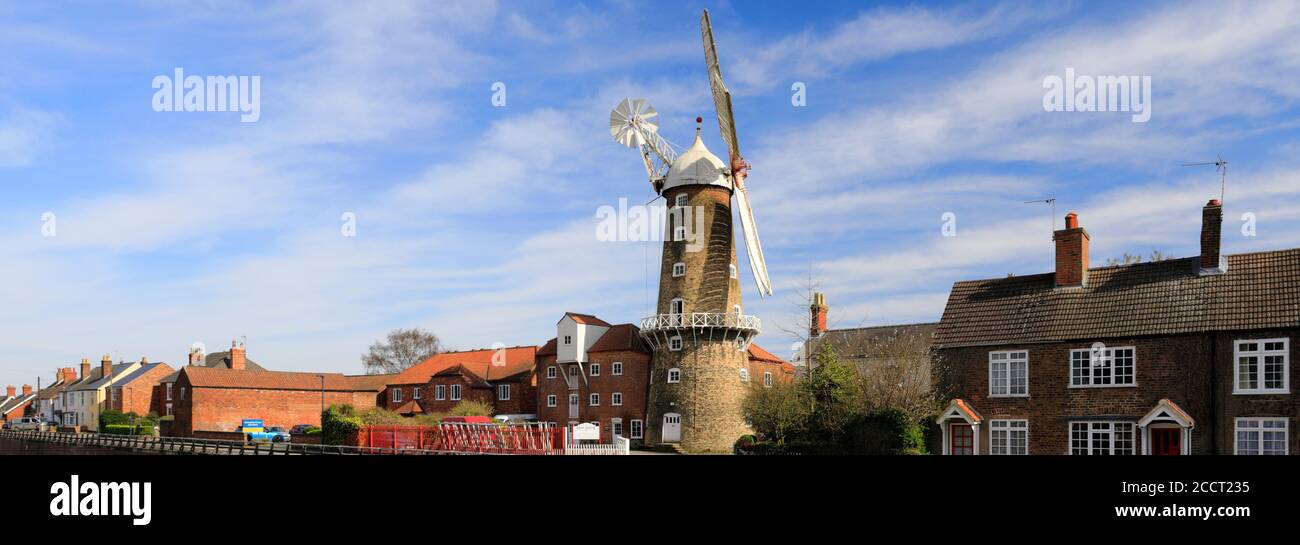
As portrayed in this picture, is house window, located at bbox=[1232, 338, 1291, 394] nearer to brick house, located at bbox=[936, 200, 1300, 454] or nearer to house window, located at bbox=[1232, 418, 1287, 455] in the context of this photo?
brick house, located at bbox=[936, 200, 1300, 454]

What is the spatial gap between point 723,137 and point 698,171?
277 cm

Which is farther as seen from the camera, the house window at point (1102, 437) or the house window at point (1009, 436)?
the house window at point (1009, 436)

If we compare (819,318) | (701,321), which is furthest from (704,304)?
(819,318)

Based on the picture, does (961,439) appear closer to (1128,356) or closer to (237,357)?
(1128,356)

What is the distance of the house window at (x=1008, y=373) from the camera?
1266 inches

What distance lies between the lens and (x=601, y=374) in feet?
181

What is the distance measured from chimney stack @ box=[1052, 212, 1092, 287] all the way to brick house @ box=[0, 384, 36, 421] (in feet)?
434

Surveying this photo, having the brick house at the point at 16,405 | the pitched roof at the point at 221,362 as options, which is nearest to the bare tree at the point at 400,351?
the pitched roof at the point at 221,362

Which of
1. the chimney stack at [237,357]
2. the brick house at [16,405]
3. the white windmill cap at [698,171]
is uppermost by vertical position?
the white windmill cap at [698,171]

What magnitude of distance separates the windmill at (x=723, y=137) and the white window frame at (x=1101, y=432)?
70.6 feet

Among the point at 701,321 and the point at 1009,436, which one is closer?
the point at 1009,436

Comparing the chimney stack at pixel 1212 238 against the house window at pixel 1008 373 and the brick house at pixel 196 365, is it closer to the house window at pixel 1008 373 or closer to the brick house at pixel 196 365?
the house window at pixel 1008 373
